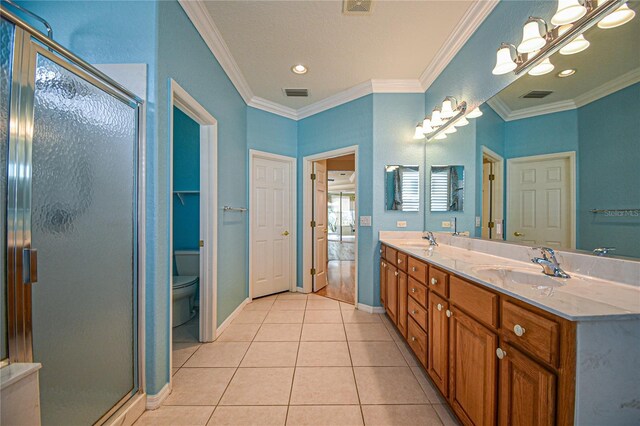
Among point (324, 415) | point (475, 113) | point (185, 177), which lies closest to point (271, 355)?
point (324, 415)

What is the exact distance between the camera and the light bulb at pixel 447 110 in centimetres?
227

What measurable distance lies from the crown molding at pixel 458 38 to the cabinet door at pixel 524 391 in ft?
7.31

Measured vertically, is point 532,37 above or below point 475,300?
above

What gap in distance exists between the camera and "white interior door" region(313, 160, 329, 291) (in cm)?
365

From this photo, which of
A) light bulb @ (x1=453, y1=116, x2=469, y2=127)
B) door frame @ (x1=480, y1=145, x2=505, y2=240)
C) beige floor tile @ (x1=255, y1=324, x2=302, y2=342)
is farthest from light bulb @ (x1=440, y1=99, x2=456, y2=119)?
beige floor tile @ (x1=255, y1=324, x2=302, y2=342)

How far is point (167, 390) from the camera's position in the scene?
1.55 meters

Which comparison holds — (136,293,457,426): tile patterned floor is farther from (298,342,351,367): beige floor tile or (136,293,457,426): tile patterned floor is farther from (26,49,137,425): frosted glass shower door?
(26,49,137,425): frosted glass shower door

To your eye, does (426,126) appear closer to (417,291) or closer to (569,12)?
(569,12)

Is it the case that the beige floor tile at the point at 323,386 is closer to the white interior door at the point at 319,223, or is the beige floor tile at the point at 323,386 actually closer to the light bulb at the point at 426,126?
the white interior door at the point at 319,223

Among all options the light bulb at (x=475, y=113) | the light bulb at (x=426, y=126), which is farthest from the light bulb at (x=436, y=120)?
the light bulb at (x=475, y=113)

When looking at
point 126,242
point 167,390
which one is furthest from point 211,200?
point 167,390

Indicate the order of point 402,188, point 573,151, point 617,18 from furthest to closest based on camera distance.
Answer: point 402,188 < point 573,151 < point 617,18

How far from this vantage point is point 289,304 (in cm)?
313

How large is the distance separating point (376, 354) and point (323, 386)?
57 cm
